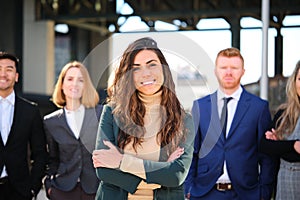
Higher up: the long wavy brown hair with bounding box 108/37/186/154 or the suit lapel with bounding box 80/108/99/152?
the long wavy brown hair with bounding box 108/37/186/154

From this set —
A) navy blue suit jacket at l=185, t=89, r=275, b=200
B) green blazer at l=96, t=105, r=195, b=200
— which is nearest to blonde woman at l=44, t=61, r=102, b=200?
navy blue suit jacket at l=185, t=89, r=275, b=200

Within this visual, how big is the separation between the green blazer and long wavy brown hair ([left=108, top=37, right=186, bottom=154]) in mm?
36

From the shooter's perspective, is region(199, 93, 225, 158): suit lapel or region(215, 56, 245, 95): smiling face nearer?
region(199, 93, 225, 158): suit lapel

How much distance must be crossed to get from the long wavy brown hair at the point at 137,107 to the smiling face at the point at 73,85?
143 cm

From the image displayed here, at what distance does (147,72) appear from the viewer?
242cm

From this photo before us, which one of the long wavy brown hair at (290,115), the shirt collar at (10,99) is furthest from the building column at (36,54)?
the long wavy brown hair at (290,115)

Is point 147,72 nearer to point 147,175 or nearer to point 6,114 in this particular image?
point 147,175

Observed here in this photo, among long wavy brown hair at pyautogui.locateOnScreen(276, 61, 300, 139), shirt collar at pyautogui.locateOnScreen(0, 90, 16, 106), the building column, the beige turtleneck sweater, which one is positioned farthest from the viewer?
the building column

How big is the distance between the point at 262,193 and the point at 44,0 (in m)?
6.20

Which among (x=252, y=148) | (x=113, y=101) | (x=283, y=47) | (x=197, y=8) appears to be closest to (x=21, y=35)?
(x=197, y=8)

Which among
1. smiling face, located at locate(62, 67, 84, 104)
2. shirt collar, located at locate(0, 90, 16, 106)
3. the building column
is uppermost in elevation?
the building column

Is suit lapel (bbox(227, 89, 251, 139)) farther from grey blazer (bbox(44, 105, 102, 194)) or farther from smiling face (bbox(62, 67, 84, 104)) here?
smiling face (bbox(62, 67, 84, 104))

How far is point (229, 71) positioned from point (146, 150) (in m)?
1.35

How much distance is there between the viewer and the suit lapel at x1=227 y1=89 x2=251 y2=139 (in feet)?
12.0
